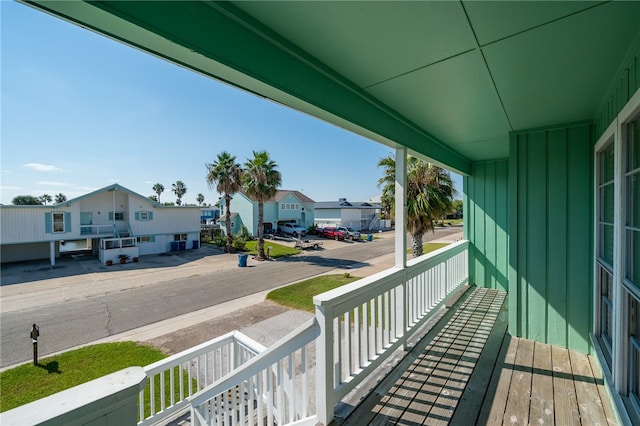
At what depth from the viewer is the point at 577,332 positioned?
2881 millimetres

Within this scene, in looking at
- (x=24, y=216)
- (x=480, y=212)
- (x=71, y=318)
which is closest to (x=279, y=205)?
(x=24, y=216)

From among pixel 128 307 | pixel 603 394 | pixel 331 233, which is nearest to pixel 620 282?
pixel 603 394

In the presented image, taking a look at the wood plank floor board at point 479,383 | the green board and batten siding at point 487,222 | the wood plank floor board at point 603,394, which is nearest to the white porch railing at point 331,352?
the wood plank floor board at point 479,383

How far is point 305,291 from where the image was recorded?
870 centimetres

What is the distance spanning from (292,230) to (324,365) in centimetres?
2330

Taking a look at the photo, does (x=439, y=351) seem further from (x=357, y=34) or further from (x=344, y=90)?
(x=357, y=34)

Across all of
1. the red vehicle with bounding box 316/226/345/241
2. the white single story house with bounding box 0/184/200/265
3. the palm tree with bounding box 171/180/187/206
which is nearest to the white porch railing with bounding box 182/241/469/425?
the white single story house with bounding box 0/184/200/265

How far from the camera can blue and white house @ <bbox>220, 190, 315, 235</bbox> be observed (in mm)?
24353

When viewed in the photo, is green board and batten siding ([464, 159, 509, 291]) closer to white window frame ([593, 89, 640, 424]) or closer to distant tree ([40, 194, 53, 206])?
white window frame ([593, 89, 640, 424])

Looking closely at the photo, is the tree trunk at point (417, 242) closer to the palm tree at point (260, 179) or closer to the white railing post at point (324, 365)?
the white railing post at point (324, 365)

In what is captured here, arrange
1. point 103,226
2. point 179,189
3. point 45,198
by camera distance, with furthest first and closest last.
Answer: point 179,189 → point 45,198 → point 103,226

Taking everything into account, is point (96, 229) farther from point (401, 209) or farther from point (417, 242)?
point (401, 209)

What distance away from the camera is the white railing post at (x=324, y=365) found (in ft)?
6.29

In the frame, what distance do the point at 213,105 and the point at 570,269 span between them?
609cm
